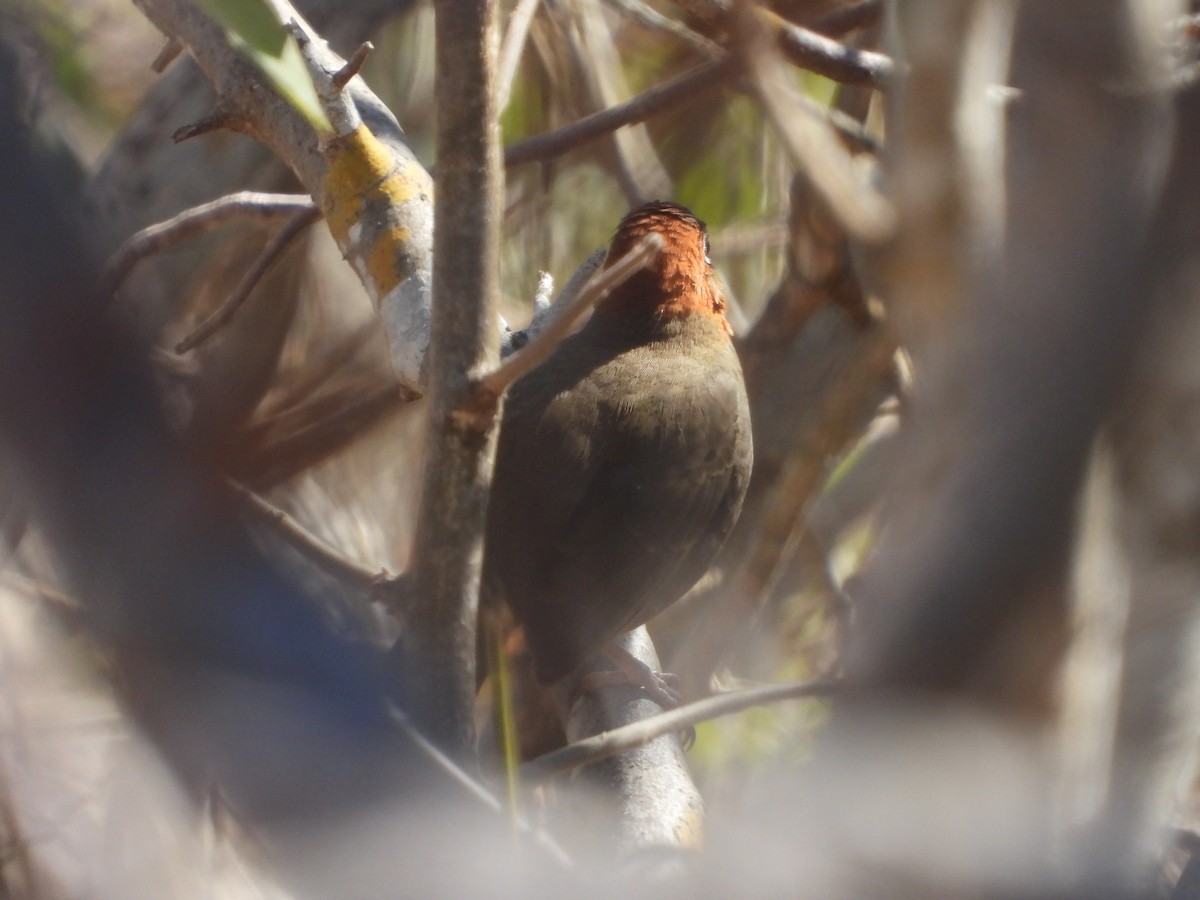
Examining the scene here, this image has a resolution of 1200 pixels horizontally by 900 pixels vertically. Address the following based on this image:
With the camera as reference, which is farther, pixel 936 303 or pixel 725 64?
pixel 725 64

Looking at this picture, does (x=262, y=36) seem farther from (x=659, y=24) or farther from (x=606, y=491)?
(x=659, y=24)

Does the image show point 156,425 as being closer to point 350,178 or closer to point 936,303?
point 936,303

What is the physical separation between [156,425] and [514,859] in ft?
2.07

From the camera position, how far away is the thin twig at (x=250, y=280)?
2.89m

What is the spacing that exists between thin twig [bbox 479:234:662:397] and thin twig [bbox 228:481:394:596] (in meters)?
0.31

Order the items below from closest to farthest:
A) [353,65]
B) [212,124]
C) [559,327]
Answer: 1. [559,327]
2. [353,65]
3. [212,124]

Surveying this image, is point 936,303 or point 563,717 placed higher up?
point 936,303

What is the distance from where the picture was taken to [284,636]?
1.11 metres

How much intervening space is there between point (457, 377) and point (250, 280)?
4.83ft

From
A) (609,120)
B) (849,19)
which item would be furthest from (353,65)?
(849,19)

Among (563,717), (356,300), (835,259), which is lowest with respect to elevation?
(563,717)

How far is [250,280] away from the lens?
2938mm

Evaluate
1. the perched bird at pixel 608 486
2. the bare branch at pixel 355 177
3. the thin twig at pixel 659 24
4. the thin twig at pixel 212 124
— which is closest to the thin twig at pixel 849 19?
the thin twig at pixel 659 24

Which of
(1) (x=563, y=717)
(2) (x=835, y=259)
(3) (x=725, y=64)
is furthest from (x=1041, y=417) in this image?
(2) (x=835, y=259)
